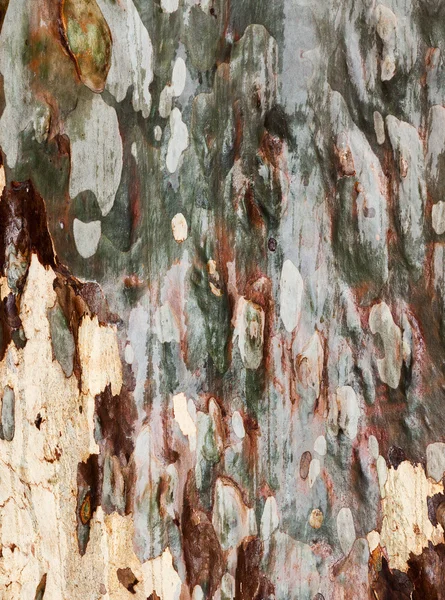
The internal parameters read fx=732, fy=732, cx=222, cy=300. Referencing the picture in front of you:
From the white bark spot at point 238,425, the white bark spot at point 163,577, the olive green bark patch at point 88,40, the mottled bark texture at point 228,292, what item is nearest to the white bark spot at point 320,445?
the mottled bark texture at point 228,292

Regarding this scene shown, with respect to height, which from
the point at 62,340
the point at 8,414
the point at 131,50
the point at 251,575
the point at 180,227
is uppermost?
the point at 131,50

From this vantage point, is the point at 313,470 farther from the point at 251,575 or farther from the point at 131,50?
the point at 131,50

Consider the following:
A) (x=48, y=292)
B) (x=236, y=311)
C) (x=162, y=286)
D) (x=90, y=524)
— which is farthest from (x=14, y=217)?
(x=90, y=524)

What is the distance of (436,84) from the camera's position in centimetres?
100

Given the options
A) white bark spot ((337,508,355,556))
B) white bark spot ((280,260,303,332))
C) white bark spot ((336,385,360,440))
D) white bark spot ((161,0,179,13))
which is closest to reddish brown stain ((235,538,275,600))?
white bark spot ((337,508,355,556))

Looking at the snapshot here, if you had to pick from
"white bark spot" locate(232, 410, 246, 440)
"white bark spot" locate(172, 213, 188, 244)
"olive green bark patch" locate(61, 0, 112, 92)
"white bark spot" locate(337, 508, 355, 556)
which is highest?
"olive green bark patch" locate(61, 0, 112, 92)

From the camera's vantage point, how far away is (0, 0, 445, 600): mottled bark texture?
103 cm

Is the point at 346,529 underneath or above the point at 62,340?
underneath

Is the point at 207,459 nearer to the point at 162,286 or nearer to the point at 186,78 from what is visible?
the point at 162,286

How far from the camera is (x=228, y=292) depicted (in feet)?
3.58

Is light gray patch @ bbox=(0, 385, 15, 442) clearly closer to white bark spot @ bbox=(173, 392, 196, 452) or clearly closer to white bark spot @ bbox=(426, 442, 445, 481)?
white bark spot @ bbox=(173, 392, 196, 452)

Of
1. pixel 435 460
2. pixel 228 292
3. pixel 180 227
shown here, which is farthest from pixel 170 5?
pixel 435 460

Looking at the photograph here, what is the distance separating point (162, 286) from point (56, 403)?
0.26m

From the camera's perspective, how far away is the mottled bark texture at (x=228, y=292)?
3.38 ft
